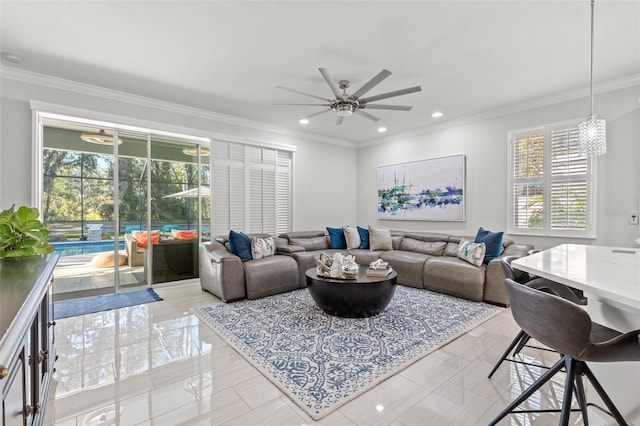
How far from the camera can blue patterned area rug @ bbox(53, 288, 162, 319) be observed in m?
3.56

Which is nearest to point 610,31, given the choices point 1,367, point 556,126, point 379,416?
point 556,126

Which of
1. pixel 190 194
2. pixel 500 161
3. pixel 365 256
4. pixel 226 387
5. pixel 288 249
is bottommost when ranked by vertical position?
pixel 226 387

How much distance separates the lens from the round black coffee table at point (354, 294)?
10.3ft

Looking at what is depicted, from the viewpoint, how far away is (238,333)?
2.92m

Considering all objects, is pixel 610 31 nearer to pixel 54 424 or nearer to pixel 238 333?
pixel 238 333

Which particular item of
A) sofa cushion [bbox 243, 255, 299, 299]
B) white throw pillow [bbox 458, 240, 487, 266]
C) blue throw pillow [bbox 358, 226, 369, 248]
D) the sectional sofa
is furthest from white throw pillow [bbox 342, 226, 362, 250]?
white throw pillow [bbox 458, 240, 487, 266]

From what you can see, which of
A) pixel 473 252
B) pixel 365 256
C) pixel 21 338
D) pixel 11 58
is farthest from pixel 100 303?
pixel 473 252

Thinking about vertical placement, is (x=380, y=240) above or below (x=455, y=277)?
above

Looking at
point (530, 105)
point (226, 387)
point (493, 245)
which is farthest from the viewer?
point (530, 105)

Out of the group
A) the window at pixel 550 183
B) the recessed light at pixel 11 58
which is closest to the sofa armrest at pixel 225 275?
the recessed light at pixel 11 58

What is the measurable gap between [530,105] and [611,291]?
4115 mm

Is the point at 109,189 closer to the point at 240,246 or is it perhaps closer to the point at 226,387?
the point at 240,246

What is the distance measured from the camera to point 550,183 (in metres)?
4.17

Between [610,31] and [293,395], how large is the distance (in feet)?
13.0
